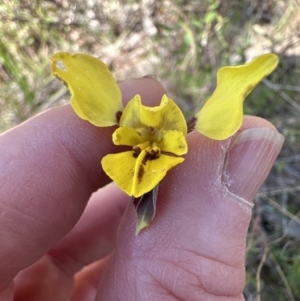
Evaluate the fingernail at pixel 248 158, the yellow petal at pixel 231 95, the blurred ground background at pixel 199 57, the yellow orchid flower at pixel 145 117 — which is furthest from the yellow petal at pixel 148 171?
the blurred ground background at pixel 199 57

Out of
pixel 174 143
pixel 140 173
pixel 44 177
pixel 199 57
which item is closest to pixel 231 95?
pixel 174 143

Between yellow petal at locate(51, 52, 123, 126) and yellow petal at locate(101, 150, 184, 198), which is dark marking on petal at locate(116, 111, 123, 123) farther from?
yellow petal at locate(101, 150, 184, 198)

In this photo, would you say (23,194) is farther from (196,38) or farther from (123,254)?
(196,38)

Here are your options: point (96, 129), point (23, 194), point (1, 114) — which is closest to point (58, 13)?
point (1, 114)

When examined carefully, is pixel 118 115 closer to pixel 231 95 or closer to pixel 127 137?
pixel 127 137

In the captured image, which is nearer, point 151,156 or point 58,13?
point 151,156

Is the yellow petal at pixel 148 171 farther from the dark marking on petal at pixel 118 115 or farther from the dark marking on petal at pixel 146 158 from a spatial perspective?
the dark marking on petal at pixel 118 115
